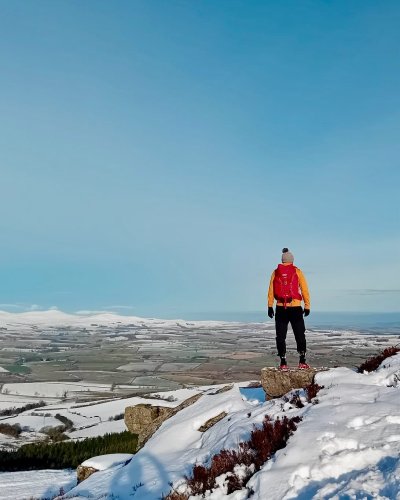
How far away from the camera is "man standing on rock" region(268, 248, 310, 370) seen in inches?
400

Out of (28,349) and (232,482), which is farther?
(28,349)

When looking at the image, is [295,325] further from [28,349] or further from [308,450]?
[28,349]

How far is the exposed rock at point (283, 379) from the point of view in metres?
9.86

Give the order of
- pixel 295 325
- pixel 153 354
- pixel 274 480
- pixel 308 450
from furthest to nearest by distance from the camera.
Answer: pixel 153 354 < pixel 295 325 < pixel 308 450 < pixel 274 480

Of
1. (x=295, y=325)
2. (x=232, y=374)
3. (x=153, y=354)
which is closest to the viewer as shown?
(x=295, y=325)

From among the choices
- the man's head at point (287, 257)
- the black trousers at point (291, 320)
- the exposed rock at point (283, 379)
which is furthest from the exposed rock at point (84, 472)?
the man's head at point (287, 257)

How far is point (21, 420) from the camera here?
126 ft

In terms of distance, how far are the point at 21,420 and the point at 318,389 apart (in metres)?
37.4

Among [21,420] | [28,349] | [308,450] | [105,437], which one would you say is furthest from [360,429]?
[28,349]

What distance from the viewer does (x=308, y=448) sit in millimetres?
5992

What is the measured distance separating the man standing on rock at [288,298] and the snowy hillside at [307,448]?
1307mm

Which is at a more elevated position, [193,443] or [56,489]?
[193,443]

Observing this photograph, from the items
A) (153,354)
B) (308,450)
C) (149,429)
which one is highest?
(308,450)


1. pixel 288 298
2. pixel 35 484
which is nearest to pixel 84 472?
pixel 35 484
